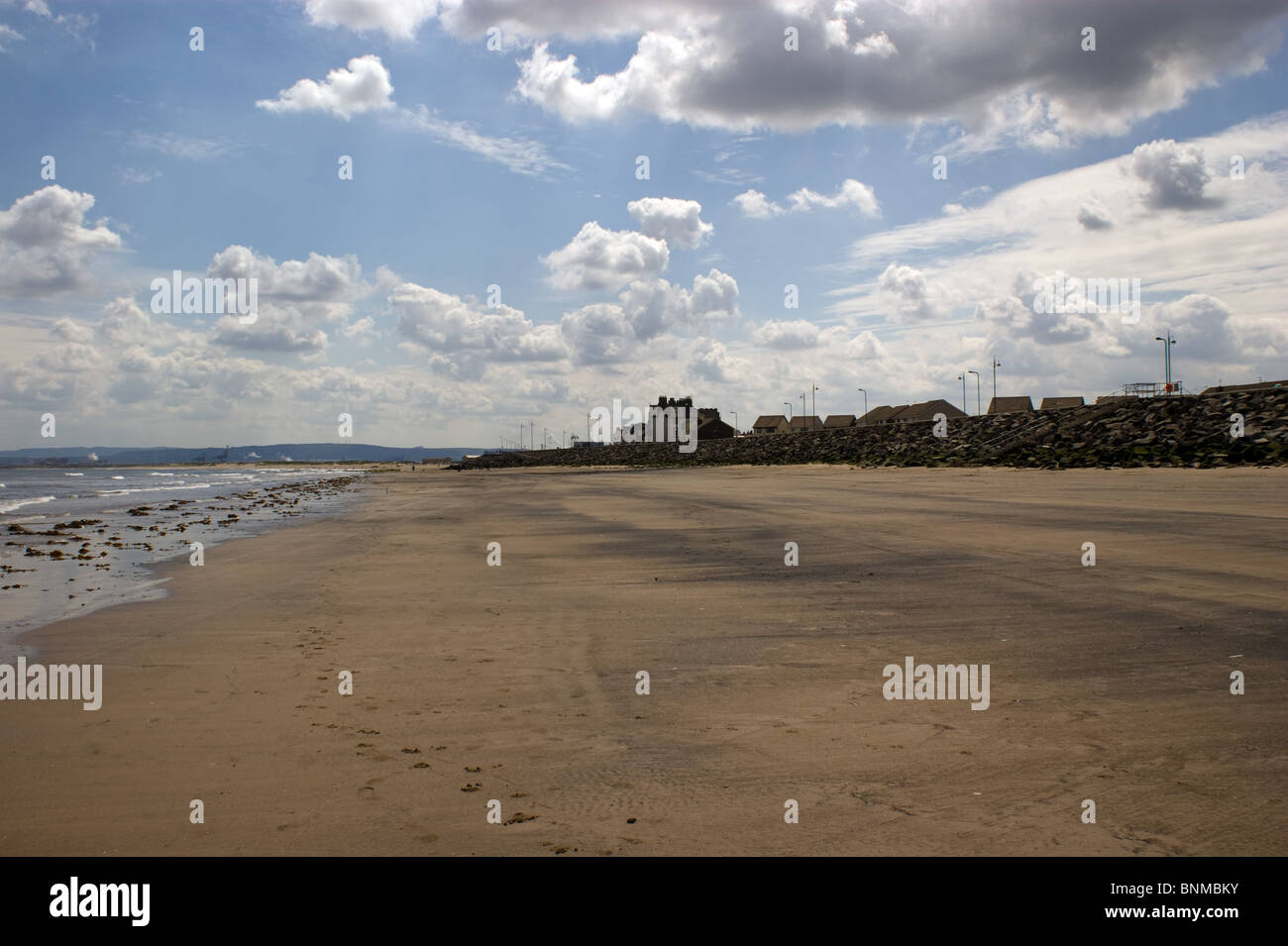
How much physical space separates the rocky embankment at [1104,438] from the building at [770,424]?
269 ft

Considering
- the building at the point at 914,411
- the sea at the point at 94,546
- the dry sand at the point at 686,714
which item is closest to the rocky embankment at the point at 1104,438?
the dry sand at the point at 686,714

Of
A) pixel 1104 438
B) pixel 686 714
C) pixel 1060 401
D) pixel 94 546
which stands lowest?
pixel 94 546

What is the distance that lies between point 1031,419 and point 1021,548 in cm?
4056

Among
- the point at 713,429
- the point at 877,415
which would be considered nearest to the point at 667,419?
the point at 713,429

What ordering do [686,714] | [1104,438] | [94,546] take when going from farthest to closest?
1. [1104,438]
2. [94,546]
3. [686,714]

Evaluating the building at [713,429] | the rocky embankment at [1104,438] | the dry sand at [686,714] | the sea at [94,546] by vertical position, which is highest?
the building at [713,429]

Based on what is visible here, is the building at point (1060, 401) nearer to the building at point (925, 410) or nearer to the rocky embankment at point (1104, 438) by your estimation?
the building at point (925, 410)

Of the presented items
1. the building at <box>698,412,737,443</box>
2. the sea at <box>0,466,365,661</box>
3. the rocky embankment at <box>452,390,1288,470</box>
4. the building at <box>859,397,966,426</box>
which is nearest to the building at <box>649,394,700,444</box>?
the building at <box>698,412,737,443</box>

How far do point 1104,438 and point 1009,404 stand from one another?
299 feet

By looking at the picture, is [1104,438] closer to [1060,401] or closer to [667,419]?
[1060,401]

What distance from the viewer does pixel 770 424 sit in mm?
157250

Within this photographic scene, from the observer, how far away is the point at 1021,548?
14414 mm

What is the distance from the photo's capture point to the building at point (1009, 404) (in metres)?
119
